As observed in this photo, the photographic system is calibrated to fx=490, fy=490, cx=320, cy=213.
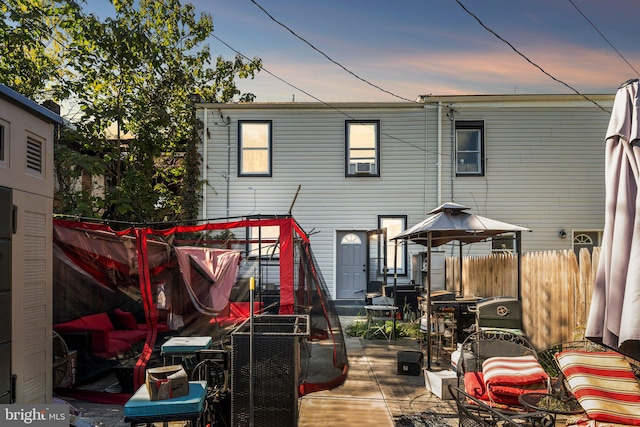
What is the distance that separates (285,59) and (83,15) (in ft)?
16.2

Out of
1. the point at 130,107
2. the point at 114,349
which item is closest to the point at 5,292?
the point at 114,349

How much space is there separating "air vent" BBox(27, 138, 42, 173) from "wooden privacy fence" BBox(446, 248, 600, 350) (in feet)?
20.2

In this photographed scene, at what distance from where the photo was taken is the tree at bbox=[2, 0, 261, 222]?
1168cm

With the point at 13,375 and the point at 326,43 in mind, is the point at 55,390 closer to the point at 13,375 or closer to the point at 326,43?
the point at 13,375

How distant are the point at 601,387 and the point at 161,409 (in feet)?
11.9

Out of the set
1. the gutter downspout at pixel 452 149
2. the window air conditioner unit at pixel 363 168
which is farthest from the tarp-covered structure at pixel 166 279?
the gutter downspout at pixel 452 149

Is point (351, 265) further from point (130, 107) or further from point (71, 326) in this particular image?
point (71, 326)

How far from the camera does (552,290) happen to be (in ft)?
23.1

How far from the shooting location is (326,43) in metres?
10.8

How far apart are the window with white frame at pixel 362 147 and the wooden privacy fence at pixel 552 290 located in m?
6.19

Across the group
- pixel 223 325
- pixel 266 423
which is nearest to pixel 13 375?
pixel 266 423

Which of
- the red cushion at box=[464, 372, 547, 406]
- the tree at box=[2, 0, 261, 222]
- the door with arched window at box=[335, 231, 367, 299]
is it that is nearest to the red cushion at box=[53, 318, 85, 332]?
the tree at box=[2, 0, 261, 222]

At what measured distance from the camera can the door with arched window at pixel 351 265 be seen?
1446 cm

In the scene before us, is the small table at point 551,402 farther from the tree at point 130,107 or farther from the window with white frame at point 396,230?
the window with white frame at point 396,230
